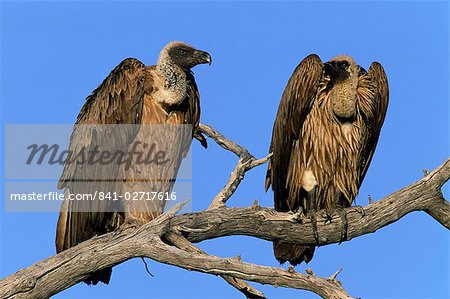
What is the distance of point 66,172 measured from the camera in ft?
28.2

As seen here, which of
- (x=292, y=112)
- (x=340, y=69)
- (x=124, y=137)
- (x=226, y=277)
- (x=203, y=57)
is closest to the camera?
(x=226, y=277)

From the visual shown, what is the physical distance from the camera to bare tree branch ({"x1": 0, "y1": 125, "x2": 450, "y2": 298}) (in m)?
7.20

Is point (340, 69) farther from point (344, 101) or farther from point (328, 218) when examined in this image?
point (328, 218)

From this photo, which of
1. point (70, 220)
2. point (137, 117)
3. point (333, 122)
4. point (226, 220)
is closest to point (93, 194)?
point (70, 220)

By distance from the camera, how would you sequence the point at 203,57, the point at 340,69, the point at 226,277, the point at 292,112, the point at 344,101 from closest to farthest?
the point at 226,277 < the point at 292,112 < the point at 344,101 < the point at 203,57 < the point at 340,69

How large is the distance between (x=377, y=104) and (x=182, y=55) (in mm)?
Result: 2122

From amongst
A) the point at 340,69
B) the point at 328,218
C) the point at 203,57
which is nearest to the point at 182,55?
the point at 203,57

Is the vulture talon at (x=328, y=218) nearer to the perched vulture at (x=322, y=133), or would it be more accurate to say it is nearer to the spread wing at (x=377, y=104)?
the perched vulture at (x=322, y=133)

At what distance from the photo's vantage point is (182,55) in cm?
906

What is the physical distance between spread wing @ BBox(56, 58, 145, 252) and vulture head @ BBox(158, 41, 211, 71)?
368 millimetres

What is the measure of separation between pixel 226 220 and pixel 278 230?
59 cm

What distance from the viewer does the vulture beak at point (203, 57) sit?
8.94m

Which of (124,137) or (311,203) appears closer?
(124,137)

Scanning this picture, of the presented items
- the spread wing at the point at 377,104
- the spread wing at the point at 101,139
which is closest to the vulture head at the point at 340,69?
the spread wing at the point at 377,104
